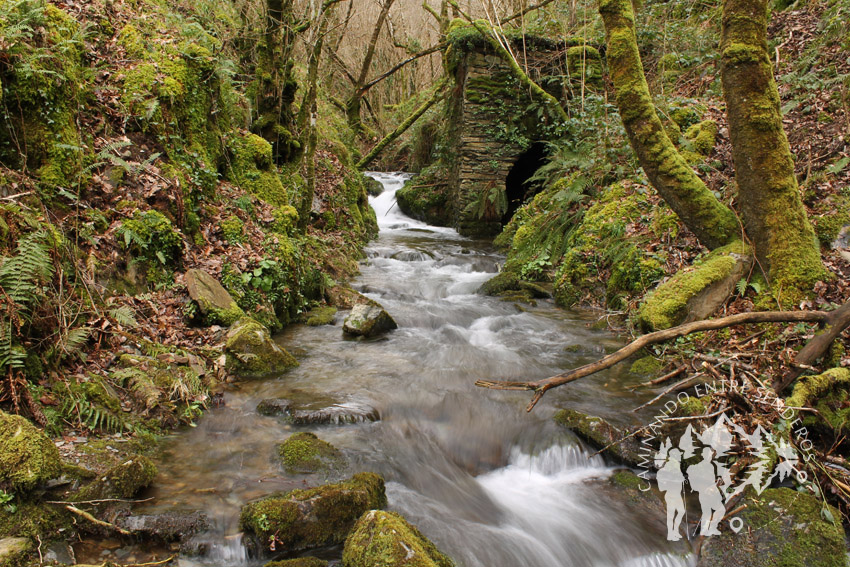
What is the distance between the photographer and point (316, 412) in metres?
4.42

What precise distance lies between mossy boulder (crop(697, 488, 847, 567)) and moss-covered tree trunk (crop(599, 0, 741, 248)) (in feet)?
10.9

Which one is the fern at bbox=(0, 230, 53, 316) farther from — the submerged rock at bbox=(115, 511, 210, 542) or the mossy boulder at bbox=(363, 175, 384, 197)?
the mossy boulder at bbox=(363, 175, 384, 197)

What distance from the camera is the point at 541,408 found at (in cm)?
495

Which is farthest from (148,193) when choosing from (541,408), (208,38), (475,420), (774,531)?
(774,531)

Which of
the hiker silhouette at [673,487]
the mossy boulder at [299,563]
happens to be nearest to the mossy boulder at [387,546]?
the mossy boulder at [299,563]

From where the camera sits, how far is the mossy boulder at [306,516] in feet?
9.26

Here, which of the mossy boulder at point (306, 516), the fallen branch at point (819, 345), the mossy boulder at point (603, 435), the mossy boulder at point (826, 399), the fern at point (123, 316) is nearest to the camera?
the mossy boulder at point (306, 516)

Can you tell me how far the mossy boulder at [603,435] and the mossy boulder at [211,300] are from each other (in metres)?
3.69

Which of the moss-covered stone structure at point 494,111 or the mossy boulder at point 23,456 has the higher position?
the moss-covered stone structure at point 494,111

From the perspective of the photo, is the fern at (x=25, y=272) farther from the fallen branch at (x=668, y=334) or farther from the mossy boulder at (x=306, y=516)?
the fallen branch at (x=668, y=334)

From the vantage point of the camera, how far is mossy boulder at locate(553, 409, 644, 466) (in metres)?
3.97

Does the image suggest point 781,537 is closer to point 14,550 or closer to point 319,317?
point 14,550

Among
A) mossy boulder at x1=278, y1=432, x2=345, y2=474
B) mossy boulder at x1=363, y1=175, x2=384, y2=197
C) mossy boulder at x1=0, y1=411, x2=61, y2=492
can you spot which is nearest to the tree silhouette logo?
mossy boulder at x1=278, y1=432, x2=345, y2=474

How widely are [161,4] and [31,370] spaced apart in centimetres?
690
